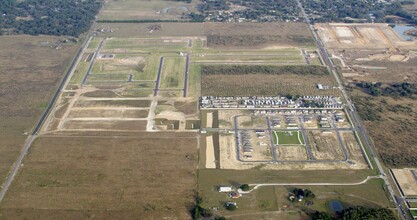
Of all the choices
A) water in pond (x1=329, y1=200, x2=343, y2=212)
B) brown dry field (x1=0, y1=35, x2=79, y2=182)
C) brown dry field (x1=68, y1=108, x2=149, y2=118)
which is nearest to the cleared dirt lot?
brown dry field (x1=68, y1=108, x2=149, y2=118)

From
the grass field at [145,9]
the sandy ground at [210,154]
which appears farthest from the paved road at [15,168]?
the grass field at [145,9]

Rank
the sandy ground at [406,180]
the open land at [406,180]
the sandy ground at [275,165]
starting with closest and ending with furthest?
the open land at [406,180], the sandy ground at [406,180], the sandy ground at [275,165]

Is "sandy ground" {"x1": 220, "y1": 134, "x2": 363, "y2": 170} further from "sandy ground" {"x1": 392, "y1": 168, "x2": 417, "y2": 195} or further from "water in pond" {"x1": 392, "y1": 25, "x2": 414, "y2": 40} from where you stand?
"water in pond" {"x1": 392, "y1": 25, "x2": 414, "y2": 40}

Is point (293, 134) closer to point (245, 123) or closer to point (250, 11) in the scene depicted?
point (245, 123)

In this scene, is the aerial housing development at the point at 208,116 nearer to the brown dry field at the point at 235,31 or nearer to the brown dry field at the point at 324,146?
the brown dry field at the point at 324,146

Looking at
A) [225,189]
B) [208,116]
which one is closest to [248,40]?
[208,116]
